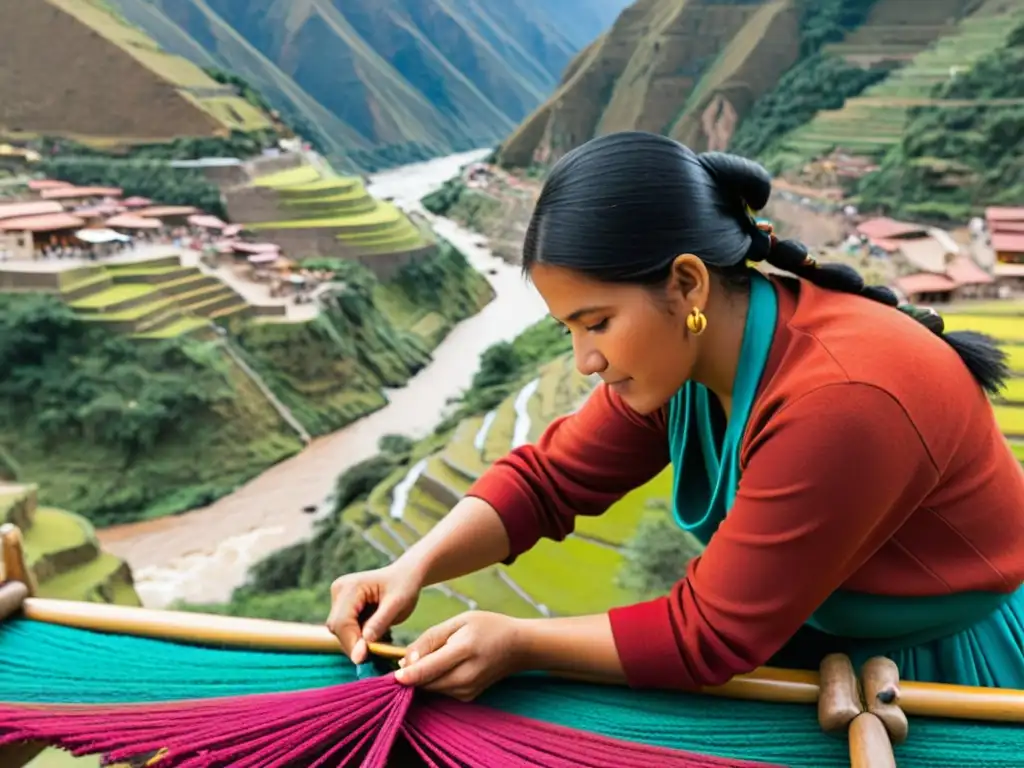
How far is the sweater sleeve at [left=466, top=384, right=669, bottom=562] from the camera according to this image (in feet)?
3.77

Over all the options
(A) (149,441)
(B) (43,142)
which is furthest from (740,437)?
(B) (43,142)

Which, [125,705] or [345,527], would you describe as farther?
[345,527]

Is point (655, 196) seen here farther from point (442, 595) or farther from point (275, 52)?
point (275, 52)

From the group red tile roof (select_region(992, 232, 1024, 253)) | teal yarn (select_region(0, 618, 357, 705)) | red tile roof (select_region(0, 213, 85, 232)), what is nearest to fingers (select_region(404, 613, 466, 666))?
teal yarn (select_region(0, 618, 357, 705))

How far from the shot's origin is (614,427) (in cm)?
116

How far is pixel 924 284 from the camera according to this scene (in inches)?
450

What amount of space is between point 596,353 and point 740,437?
0.58ft

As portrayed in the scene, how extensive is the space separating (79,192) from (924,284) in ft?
49.1

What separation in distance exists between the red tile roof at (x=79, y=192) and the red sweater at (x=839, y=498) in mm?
18125

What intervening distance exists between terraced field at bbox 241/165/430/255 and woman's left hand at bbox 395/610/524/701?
59.3 ft

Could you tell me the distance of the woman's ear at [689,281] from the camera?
0.89 m

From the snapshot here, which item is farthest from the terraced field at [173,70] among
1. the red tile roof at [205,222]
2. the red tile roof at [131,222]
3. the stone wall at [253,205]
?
the red tile roof at [131,222]

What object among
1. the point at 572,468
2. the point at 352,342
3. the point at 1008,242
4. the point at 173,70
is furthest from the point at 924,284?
the point at 173,70

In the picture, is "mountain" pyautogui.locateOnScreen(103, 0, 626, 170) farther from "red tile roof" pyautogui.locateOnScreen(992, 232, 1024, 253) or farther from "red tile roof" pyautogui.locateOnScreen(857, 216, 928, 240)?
"red tile roof" pyautogui.locateOnScreen(992, 232, 1024, 253)
